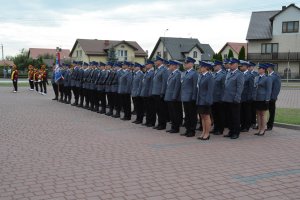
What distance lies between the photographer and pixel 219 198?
194 inches

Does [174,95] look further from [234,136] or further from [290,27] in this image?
[290,27]

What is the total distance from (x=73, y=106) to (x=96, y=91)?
2.26m

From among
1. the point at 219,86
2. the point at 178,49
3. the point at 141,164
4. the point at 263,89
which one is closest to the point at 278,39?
the point at 178,49

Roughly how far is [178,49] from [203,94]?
62.2 metres

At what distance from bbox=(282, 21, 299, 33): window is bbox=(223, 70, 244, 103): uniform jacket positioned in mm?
47386

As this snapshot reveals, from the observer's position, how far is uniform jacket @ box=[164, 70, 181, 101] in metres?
9.84

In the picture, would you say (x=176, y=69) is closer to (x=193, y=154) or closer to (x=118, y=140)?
(x=118, y=140)

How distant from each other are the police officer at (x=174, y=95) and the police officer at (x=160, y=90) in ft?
1.35

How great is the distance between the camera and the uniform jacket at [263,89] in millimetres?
9812

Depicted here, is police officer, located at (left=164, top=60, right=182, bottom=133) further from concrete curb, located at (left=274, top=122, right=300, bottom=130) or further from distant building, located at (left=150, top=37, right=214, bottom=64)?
distant building, located at (left=150, top=37, right=214, bottom=64)

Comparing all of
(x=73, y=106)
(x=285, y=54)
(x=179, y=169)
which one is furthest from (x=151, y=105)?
(x=285, y=54)

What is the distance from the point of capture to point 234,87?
925cm

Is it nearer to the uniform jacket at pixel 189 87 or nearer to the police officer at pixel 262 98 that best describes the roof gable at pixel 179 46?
the police officer at pixel 262 98

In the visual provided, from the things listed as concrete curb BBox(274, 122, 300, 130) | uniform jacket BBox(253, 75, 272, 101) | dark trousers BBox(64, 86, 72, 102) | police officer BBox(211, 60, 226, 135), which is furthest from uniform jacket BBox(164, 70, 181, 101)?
dark trousers BBox(64, 86, 72, 102)
